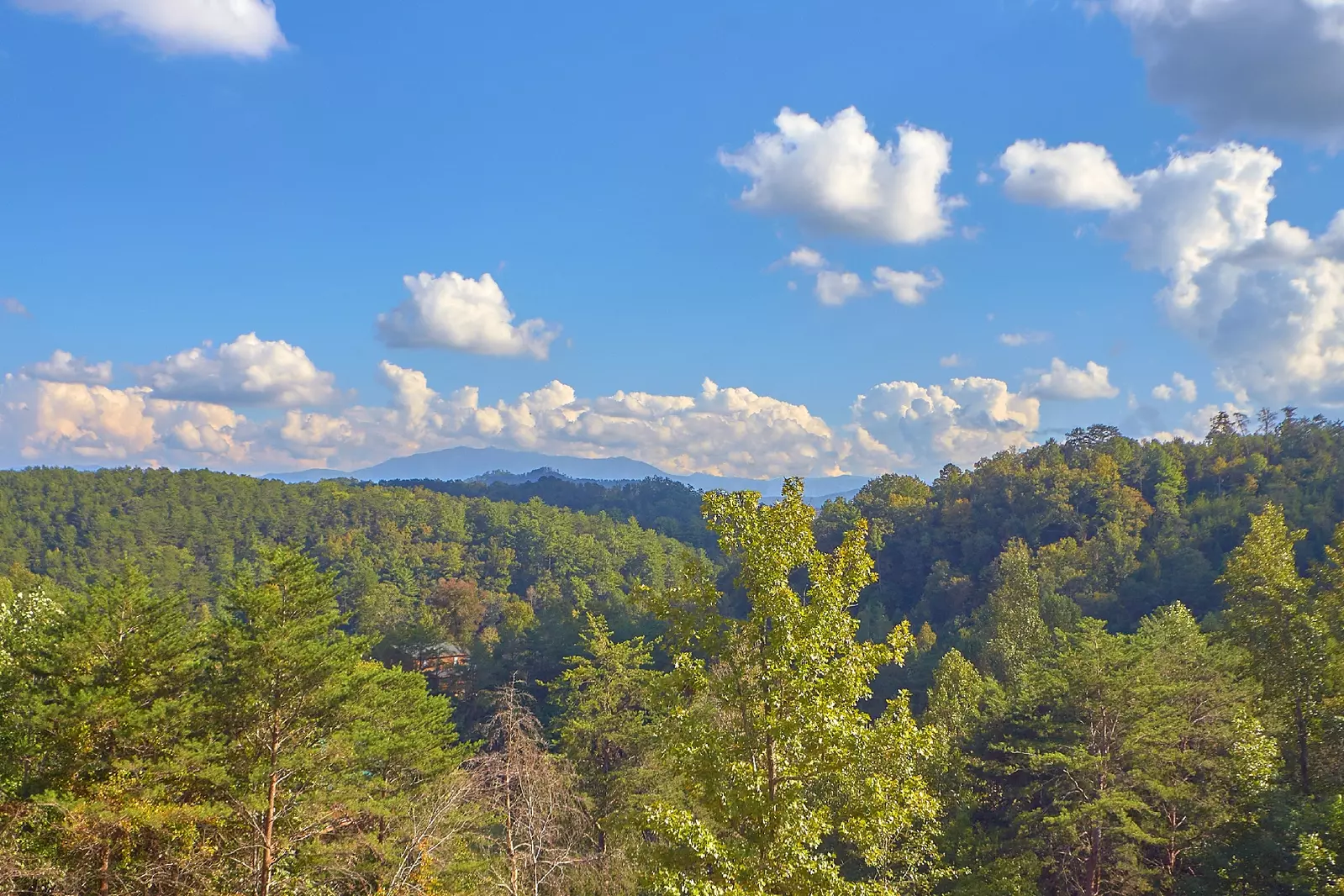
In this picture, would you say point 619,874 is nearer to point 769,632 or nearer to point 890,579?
point 769,632

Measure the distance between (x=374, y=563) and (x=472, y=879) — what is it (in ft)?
342

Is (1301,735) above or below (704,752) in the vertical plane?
below

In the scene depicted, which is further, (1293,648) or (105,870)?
(1293,648)

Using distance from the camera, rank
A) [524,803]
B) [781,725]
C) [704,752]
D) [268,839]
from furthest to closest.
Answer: [268,839]
[524,803]
[704,752]
[781,725]

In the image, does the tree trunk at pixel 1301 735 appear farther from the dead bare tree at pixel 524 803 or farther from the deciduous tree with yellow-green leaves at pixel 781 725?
the dead bare tree at pixel 524 803

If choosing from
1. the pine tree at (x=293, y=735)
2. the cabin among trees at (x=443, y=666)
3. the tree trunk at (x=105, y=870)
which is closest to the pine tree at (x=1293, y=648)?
the pine tree at (x=293, y=735)

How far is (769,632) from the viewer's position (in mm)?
9586

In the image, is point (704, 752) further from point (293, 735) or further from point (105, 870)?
point (105, 870)

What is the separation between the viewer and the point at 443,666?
2489 inches

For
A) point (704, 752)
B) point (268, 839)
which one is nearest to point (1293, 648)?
point (704, 752)

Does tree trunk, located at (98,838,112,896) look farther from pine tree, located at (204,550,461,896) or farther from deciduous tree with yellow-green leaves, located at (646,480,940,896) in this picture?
deciduous tree with yellow-green leaves, located at (646,480,940,896)

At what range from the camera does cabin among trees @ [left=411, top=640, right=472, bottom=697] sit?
58594mm

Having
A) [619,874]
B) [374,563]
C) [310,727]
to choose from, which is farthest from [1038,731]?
[374,563]

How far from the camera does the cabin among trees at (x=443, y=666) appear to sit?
5859cm
